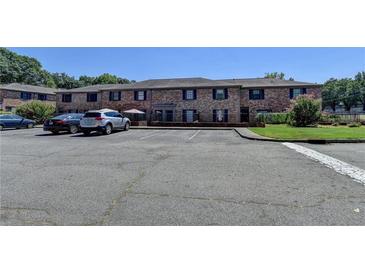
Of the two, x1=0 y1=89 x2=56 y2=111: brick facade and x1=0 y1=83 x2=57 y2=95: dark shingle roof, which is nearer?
x1=0 y1=89 x2=56 y2=111: brick facade

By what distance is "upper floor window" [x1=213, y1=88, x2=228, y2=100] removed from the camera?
100 feet

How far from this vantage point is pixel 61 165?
21.8 ft

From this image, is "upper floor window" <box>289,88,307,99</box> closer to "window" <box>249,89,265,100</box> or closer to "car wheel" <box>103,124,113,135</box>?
"window" <box>249,89,265,100</box>

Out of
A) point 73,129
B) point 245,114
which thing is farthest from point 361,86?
point 73,129

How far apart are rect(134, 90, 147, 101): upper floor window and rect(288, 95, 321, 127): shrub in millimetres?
19378

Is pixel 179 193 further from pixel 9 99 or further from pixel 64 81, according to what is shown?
pixel 64 81

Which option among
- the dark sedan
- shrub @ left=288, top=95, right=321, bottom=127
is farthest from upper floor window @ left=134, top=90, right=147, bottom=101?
shrub @ left=288, top=95, right=321, bottom=127

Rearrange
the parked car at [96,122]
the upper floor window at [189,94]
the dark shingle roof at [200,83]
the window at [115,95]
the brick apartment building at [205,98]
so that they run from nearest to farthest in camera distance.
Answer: the parked car at [96,122] < the brick apartment building at [205,98] < the dark shingle roof at [200,83] < the upper floor window at [189,94] < the window at [115,95]

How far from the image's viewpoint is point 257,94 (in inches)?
1222

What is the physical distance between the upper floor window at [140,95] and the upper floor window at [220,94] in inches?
385

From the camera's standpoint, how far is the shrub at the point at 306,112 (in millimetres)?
23062

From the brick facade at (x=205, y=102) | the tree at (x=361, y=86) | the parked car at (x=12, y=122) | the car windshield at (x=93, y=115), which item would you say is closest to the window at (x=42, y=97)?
the brick facade at (x=205, y=102)

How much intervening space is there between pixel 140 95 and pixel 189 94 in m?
7.05

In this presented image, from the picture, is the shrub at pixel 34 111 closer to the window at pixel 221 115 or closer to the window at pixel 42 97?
the window at pixel 221 115
